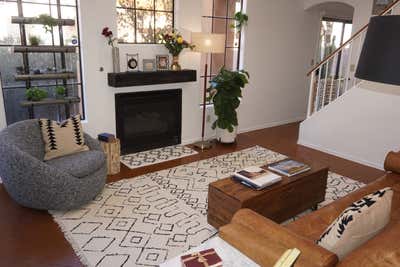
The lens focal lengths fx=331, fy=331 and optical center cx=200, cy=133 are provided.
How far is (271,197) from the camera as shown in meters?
2.79

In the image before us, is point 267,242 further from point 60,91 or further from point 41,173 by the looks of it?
point 60,91

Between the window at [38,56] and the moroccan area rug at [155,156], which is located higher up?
the window at [38,56]

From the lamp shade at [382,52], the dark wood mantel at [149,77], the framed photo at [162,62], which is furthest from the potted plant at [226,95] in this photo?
the lamp shade at [382,52]

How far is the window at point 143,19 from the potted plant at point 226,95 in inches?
42.5

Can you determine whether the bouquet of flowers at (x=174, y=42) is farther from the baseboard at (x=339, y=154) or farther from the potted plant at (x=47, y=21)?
the baseboard at (x=339, y=154)

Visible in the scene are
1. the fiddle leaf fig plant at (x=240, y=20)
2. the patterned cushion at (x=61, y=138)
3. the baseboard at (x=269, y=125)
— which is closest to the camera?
the patterned cushion at (x=61, y=138)

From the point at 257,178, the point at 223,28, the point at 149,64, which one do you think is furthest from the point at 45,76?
the point at 223,28

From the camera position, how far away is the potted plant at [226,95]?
5.07 m

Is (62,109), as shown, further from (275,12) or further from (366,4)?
(366,4)

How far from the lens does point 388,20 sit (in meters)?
1.12

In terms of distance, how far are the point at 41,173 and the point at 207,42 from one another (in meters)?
2.82

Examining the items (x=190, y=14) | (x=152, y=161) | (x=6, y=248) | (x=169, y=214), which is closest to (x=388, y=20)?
(x=169, y=214)

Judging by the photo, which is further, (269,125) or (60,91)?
(269,125)

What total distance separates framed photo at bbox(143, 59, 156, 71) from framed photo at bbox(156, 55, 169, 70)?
0.06m
